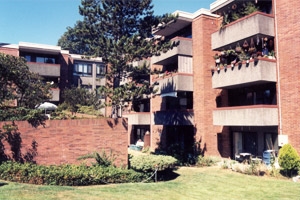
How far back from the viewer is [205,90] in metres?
23.6

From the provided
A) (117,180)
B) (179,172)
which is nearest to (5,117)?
(117,180)

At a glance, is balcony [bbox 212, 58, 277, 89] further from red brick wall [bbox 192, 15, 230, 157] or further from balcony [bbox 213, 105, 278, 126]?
red brick wall [bbox 192, 15, 230, 157]

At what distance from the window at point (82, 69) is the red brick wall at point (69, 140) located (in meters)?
27.9

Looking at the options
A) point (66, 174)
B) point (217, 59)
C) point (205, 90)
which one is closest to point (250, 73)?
point (217, 59)

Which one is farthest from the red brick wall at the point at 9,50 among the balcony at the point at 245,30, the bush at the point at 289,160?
the bush at the point at 289,160

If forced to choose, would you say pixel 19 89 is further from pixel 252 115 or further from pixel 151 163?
pixel 252 115

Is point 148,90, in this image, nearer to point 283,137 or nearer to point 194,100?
point 194,100

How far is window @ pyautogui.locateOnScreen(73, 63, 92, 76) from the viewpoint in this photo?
4390 cm

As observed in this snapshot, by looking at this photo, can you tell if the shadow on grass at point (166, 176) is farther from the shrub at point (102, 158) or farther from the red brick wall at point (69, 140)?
the shrub at point (102, 158)

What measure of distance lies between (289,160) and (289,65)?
6.33 m

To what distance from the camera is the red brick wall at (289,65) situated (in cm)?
1738

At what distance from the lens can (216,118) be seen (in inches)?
845

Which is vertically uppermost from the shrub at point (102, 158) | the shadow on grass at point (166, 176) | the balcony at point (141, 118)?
the balcony at point (141, 118)

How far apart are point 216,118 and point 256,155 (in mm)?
4083
